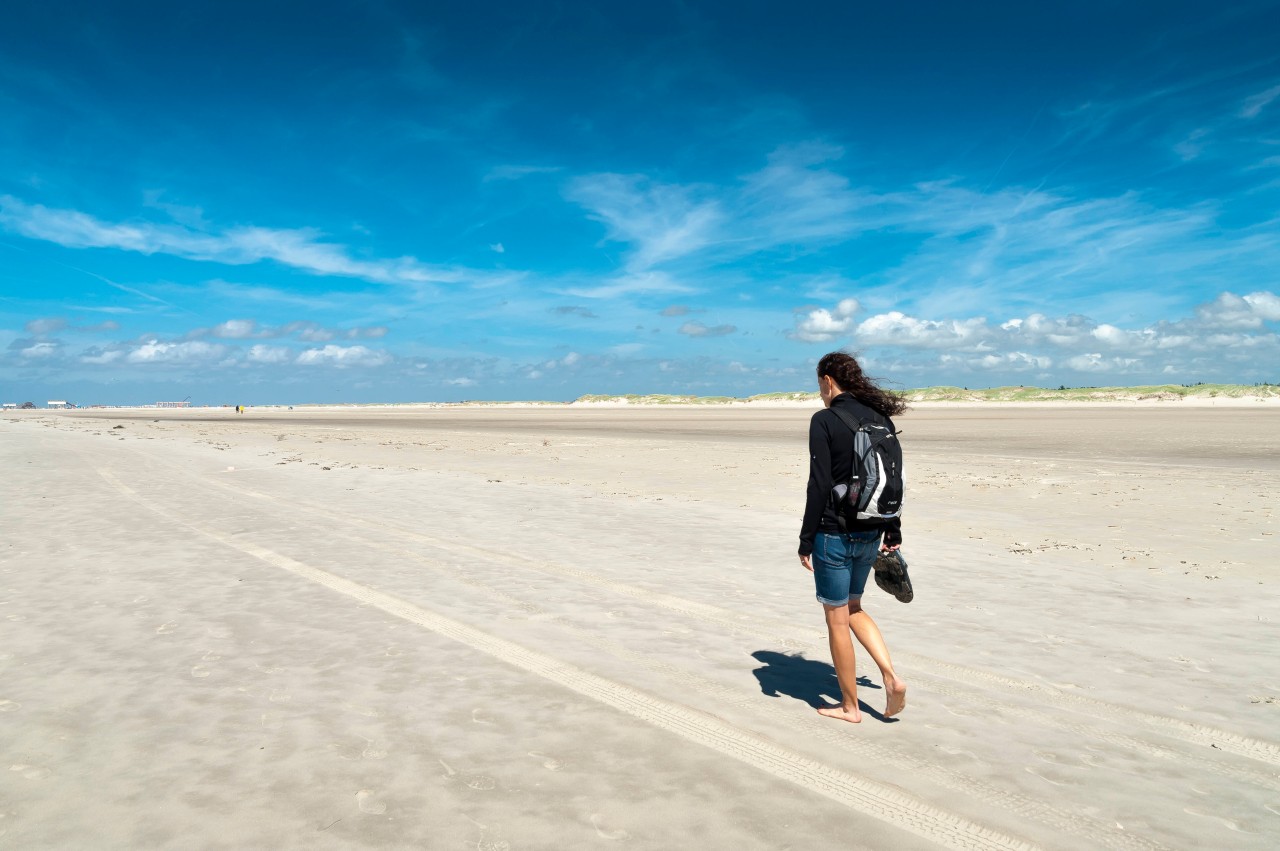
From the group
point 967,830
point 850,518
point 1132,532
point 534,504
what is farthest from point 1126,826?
point 534,504

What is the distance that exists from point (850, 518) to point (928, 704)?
1.67 meters

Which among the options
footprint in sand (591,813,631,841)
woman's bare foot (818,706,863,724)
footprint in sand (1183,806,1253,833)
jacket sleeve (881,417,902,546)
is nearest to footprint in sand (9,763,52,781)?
footprint in sand (591,813,631,841)

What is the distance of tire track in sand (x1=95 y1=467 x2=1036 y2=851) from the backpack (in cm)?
143

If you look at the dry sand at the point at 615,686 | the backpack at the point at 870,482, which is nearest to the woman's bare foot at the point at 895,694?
the dry sand at the point at 615,686

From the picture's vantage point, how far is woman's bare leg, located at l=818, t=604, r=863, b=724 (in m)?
4.76

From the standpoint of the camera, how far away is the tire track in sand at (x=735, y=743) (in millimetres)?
3611

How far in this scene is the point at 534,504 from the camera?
14.8 metres

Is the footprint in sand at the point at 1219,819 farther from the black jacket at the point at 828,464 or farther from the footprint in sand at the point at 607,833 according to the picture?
the footprint in sand at the point at 607,833

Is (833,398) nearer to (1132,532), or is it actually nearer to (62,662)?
(62,662)

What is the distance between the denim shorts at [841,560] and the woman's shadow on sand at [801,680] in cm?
96

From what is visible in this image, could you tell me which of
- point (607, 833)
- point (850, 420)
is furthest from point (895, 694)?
point (607, 833)

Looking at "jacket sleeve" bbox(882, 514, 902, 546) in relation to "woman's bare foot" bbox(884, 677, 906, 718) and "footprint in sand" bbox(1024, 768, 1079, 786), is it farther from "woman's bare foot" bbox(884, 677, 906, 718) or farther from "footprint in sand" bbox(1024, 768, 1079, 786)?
"footprint in sand" bbox(1024, 768, 1079, 786)

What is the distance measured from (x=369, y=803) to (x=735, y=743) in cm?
212

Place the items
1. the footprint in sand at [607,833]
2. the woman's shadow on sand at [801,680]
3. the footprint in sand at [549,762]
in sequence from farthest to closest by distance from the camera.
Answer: the woman's shadow on sand at [801,680]
the footprint in sand at [549,762]
the footprint in sand at [607,833]
